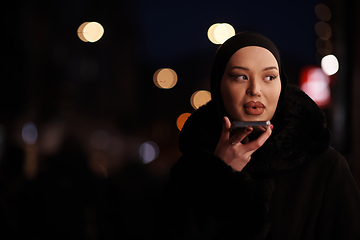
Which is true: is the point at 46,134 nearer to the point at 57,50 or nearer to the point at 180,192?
the point at 57,50

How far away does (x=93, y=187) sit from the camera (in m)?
4.62

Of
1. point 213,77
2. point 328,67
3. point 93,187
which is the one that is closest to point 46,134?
point 93,187

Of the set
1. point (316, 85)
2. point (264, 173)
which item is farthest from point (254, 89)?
point (316, 85)

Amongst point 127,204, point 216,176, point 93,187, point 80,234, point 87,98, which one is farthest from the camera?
point 87,98

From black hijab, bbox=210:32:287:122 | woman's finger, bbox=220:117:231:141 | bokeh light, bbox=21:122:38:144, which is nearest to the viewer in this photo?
woman's finger, bbox=220:117:231:141

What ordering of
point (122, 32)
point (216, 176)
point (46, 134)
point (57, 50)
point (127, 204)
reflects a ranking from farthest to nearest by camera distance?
point (122, 32) → point (57, 50) → point (46, 134) → point (127, 204) → point (216, 176)

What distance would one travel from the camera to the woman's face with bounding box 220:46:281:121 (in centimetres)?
133

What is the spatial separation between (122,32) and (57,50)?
16.6ft

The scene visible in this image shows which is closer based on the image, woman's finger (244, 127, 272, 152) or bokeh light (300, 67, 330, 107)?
woman's finger (244, 127, 272, 152)

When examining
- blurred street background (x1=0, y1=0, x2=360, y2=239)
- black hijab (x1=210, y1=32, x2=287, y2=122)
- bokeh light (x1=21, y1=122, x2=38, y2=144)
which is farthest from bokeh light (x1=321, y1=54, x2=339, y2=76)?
bokeh light (x1=21, y1=122, x2=38, y2=144)

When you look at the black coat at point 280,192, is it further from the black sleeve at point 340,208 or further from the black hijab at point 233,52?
the black hijab at point 233,52

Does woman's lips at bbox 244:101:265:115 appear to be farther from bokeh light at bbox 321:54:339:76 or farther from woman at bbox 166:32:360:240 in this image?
bokeh light at bbox 321:54:339:76

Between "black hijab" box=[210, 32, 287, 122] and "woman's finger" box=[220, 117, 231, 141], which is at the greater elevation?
"black hijab" box=[210, 32, 287, 122]

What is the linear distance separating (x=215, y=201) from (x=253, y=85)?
51 centimetres
